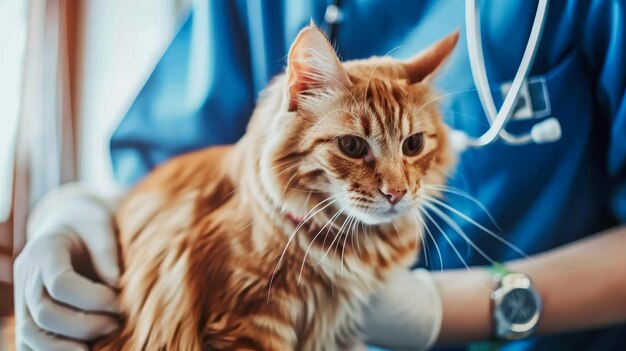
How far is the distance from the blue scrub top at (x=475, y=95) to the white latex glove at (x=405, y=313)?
3cm

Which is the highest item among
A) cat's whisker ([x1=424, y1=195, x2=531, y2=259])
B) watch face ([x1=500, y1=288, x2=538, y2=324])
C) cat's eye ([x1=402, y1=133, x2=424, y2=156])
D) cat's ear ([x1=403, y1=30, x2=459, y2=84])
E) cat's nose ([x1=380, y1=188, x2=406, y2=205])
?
cat's ear ([x1=403, y1=30, x2=459, y2=84])

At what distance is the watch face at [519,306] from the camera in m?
0.67

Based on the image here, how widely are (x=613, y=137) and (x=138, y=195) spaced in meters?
0.48

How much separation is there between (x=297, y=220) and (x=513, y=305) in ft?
0.85

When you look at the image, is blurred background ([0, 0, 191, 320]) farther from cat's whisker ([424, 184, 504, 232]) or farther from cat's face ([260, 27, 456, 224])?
cat's whisker ([424, 184, 504, 232])

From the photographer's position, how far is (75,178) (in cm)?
62

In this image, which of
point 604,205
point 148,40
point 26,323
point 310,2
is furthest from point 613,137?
point 26,323

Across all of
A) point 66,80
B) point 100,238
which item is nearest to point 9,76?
point 66,80

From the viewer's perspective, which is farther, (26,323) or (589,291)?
(589,291)

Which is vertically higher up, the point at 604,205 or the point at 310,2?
the point at 310,2

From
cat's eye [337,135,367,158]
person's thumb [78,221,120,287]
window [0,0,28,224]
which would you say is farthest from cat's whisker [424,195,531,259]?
window [0,0,28,224]

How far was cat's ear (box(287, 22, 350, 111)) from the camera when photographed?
56cm

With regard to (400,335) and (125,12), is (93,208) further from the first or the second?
(400,335)

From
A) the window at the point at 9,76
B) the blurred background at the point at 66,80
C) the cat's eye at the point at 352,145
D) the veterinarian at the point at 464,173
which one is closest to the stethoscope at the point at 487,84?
the veterinarian at the point at 464,173
